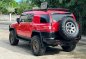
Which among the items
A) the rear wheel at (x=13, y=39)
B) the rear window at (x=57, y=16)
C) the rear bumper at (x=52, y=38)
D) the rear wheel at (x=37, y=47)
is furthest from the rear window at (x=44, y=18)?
the rear wheel at (x=13, y=39)

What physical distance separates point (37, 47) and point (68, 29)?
59.6 inches

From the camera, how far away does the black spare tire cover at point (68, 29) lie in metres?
11.9

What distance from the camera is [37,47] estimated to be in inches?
482

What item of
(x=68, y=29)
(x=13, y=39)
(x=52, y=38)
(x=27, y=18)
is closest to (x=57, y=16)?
(x=68, y=29)

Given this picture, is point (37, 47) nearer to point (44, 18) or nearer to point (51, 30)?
point (51, 30)

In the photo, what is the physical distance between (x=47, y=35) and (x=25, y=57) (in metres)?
1.28

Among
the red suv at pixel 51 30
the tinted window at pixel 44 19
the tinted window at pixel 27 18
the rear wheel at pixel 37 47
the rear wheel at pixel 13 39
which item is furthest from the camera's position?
the rear wheel at pixel 13 39

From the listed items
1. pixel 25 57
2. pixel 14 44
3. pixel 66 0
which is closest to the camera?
pixel 25 57

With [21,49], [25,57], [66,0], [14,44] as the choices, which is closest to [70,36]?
[25,57]

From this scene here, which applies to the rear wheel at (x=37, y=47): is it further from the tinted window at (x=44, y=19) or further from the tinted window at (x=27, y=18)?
the tinted window at (x=27, y=18)

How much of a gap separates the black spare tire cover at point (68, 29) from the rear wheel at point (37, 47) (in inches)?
39.0

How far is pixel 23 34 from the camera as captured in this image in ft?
46.0

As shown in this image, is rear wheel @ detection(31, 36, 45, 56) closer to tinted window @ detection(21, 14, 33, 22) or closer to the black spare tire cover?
the black spare tire cover

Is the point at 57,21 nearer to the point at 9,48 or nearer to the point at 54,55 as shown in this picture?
the point at 54,55
